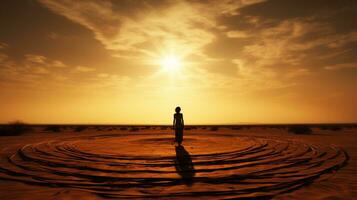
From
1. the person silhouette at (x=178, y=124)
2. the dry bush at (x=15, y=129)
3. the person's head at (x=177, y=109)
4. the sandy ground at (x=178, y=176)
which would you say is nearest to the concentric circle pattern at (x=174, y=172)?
the sandy ground at (x=178, y=176)

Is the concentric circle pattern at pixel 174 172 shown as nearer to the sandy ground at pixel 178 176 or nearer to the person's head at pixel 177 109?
the sandy ground at pixel 178 176

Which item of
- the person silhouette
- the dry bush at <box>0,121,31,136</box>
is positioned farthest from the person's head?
the dry bush at <box>0,121,31,136</box>

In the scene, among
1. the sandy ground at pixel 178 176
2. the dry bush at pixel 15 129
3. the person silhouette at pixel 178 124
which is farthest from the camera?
the dry bush at pixel 15 129

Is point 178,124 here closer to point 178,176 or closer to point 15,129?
point 178,176

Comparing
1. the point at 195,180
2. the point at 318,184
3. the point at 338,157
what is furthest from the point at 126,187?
the point at 338,157

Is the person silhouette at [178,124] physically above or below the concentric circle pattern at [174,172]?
above

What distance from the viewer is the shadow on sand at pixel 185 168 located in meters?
7.86

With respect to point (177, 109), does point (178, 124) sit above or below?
below

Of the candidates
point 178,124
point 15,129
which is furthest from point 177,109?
point 15,129

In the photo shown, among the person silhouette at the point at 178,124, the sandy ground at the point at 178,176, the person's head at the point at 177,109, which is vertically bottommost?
the sandy ground at the point at 178,176

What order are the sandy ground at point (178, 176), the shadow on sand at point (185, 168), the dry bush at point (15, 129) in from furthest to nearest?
the dry bush at point (15, 129)
the shadow on sand at point (185, 168)
the sandy ground at point (178, 176)

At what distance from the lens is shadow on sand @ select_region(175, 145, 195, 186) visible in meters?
7.86

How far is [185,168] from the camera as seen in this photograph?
9.23 m

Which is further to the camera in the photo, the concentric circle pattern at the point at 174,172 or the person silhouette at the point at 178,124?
the person silhouette at the point at 178,124
